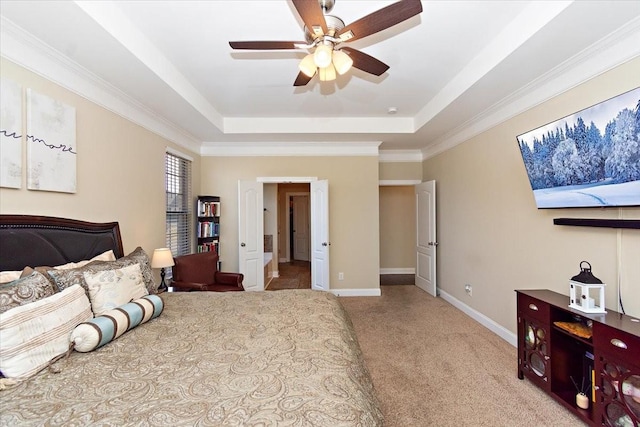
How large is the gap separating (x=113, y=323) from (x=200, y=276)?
7.34 ft

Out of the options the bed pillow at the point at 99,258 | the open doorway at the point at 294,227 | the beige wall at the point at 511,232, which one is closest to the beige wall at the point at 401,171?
the beige wall at the point at 511,232

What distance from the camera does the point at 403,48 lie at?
251 cm

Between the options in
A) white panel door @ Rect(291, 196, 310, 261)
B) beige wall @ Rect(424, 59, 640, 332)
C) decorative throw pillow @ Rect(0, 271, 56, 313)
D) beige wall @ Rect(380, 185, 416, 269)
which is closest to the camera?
decorative throw pillow @ Rect(0, 271, 56, 313)

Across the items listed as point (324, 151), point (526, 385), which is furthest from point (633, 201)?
point (324, 151)

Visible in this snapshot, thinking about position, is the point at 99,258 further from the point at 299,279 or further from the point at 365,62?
the point at 299,279

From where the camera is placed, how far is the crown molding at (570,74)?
1.96 metres

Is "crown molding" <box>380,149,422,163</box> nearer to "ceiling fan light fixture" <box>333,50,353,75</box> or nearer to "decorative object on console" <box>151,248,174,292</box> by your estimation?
"ceiling fan light fixture" <box>333,50,353,75</box>

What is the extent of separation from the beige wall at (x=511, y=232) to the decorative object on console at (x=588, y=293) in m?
0.13

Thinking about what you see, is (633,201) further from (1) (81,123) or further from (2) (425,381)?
(1) (81,123)

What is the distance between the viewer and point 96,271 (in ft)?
6.42

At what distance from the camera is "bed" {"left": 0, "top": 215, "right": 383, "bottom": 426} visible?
1.01 m

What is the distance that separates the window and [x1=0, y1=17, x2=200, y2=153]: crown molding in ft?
2.44

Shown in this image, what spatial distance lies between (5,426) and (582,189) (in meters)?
3.38

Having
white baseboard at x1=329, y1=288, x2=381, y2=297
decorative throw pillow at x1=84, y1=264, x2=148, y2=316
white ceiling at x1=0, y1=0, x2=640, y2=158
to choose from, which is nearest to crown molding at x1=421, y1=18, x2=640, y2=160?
white ceiling at x1=0, y1=0, x2=640, y2=158
